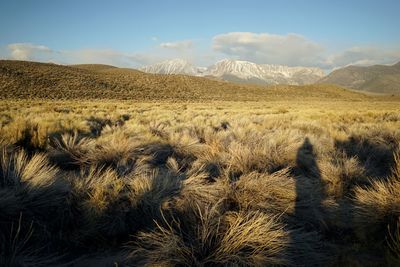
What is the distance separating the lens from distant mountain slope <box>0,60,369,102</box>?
53750 mm

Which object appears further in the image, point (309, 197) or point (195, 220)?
point (309, 197)

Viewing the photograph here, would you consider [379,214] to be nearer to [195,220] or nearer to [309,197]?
[309,197]

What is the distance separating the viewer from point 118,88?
226 feet

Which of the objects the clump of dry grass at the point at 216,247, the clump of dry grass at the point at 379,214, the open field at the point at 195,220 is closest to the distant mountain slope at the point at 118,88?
the open field at the point at 195,220

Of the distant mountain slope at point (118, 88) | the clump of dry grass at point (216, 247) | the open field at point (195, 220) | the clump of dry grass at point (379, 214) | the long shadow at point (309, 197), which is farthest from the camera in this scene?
the distant mountain slope at point (118, 88)

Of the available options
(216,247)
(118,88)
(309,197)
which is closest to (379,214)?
(309,197)

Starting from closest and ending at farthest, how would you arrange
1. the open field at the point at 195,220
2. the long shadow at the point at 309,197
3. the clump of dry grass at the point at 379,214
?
the open field at the point at 195,220
the clump of dry grass at the point at 379,214
the long shadow at the point at 309,197

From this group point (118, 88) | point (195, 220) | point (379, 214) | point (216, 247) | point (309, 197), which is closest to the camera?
point (216, 247)

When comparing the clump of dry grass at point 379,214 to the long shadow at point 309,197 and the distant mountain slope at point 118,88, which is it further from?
the distant mountain slope at point 118,88

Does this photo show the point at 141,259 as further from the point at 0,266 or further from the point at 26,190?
the point at 26,190

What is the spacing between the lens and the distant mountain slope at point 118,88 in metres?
53.8

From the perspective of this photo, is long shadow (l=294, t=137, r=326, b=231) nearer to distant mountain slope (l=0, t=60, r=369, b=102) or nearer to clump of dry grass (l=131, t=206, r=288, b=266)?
clump of dry grass (l=131, t=206, r=288, b=266)

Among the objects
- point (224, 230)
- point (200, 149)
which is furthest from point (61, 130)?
point (224, 230)

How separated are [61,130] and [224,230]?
25.8 ft
